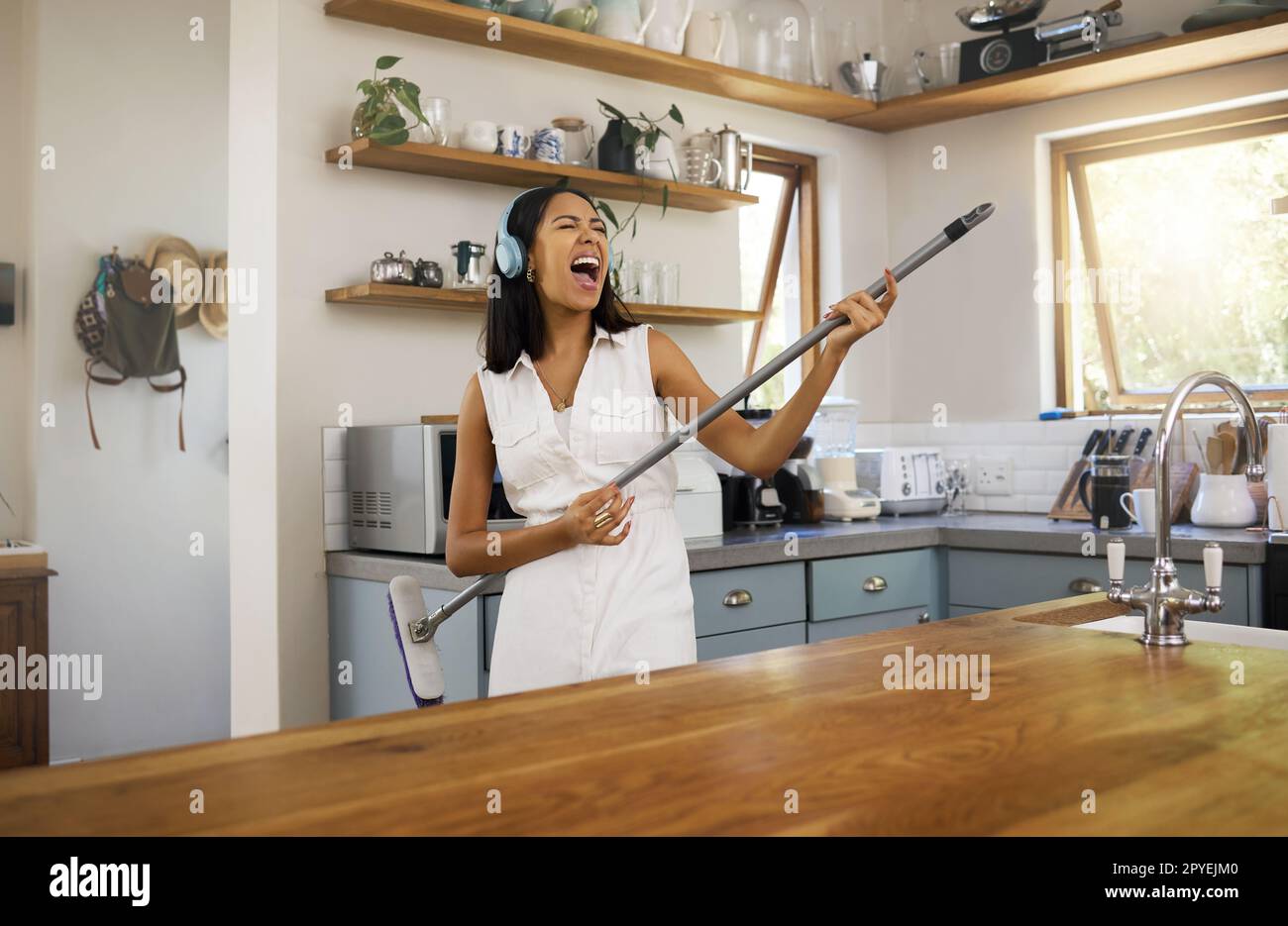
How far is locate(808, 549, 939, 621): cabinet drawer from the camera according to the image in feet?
10.8

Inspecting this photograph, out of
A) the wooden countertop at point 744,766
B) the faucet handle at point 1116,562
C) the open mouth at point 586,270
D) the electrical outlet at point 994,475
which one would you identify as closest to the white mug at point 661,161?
the electrical outlet at point 994,475

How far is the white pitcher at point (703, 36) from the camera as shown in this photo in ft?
12.5

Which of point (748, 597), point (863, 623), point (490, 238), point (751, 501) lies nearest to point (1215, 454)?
point (863, 623)

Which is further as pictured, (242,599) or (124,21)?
(124,21)

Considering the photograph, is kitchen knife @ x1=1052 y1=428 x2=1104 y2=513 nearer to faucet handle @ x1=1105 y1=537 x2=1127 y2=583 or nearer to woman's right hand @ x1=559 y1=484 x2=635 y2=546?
faucet handle @ x1=1105 y1=537 x2=1127 y2=583

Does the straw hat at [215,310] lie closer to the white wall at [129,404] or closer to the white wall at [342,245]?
the white wall at [129,404]

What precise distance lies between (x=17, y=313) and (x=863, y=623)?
10.7 ft

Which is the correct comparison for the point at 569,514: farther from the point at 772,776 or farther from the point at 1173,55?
the point at 1173,55

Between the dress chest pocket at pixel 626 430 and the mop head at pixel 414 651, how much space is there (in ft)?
1.35

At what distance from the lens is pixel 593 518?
6.06ft

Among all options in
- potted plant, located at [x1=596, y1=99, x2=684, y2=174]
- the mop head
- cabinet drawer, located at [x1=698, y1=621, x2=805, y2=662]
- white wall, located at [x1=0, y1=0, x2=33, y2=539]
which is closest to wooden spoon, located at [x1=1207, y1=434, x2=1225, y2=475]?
cabinet drawer, located at [x1=698, y1=621, x2=805, y2=662]

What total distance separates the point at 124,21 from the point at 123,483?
174cm

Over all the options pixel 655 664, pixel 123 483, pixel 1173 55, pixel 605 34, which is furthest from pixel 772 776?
pixel 123 483

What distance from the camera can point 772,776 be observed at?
971mm
